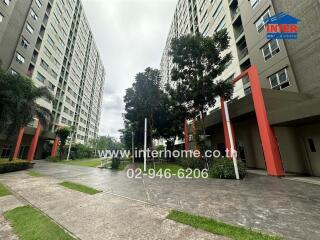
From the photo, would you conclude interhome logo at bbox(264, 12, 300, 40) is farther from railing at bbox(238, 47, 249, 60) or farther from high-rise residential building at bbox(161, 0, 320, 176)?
railing at bbox(238, 47, 249, 60)

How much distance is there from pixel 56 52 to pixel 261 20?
4262 centimetres

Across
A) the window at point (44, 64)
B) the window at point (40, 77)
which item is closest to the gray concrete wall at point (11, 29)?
the window at point (44, 64)

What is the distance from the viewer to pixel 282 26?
1536 centimetres

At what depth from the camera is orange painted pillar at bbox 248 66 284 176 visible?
10.9 meters

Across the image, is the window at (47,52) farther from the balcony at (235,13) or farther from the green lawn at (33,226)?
the green lawn at (33,226)

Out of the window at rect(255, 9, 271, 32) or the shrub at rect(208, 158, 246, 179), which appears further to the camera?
the window at rect(255, 9, 271, 32)

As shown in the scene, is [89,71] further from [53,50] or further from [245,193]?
[245,193]

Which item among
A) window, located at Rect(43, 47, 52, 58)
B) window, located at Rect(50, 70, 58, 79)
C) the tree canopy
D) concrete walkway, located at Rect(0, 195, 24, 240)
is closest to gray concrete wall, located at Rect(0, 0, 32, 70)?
window, located at Rect(43, 47, 52, 58)

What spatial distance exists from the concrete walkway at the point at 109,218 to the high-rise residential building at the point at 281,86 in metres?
10.4

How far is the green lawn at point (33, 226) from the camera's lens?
3.99 metres

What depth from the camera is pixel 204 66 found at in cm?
1582

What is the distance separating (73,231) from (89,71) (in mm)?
74364

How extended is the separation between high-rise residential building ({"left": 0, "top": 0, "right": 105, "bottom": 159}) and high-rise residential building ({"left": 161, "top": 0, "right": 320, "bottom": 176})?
99.8ft

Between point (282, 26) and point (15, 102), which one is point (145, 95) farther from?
point (282, 26)
